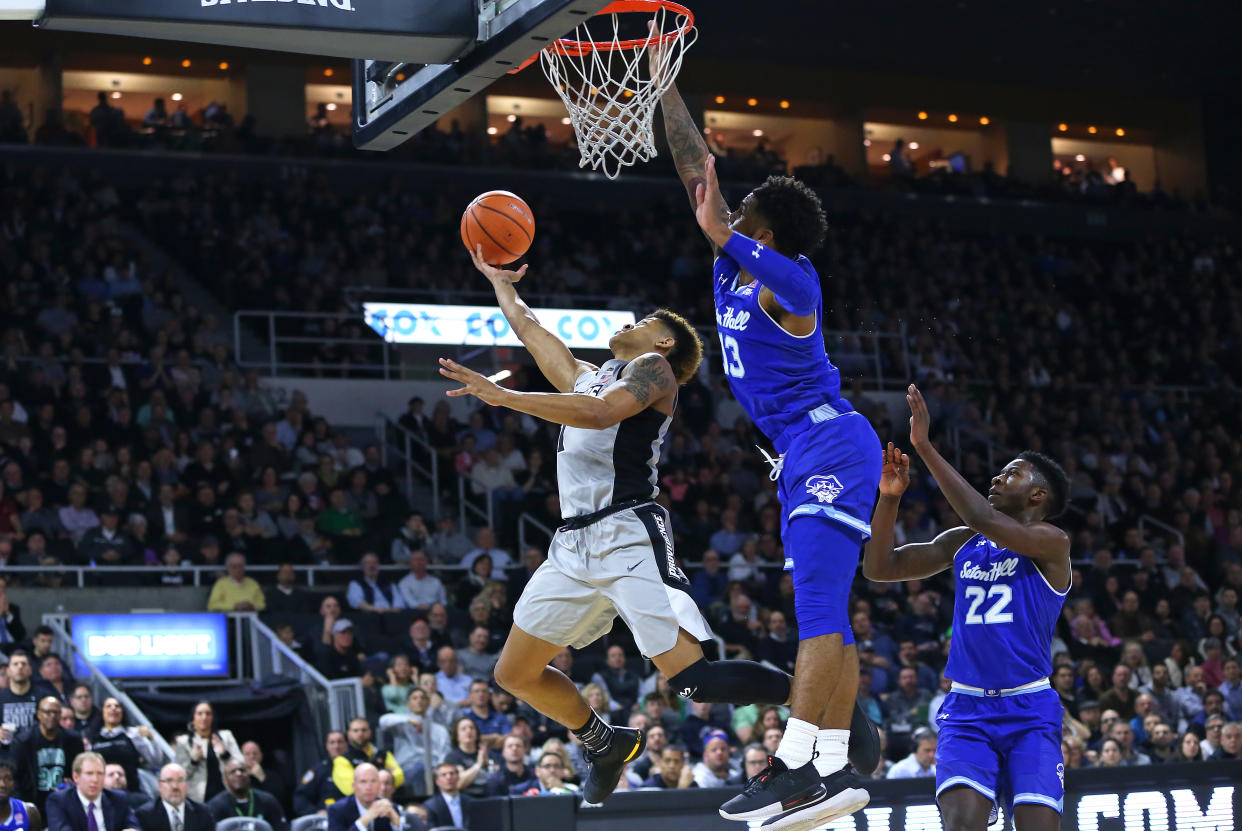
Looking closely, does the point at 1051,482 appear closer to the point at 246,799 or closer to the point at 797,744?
the point at 797,744

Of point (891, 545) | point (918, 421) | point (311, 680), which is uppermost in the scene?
point (918, 421)

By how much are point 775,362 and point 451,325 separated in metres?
14.6

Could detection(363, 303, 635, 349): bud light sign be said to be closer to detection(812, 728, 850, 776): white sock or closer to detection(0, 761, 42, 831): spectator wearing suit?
detection(0, 761, 42, 831): spectator wearing suit

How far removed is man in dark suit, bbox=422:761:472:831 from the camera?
36.5ft

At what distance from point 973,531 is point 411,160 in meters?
18.7

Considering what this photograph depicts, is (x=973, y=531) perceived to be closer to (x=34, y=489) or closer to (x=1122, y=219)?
(x=34, y=489)

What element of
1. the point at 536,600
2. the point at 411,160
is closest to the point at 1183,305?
the point at 411,160

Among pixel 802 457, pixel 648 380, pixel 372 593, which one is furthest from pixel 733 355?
pixel 372 593

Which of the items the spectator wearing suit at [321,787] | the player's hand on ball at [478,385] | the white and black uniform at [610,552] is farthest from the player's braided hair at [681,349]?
the spectator wearing suit at [321,787]

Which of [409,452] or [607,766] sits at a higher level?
[409,452]

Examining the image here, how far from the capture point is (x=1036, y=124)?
3123 cm

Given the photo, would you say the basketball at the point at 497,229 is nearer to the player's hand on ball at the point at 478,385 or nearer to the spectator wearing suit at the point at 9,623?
the player's hand on ball at the point at 478,385

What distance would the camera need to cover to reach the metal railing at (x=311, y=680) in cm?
1263

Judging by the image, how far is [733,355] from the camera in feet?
19.4
